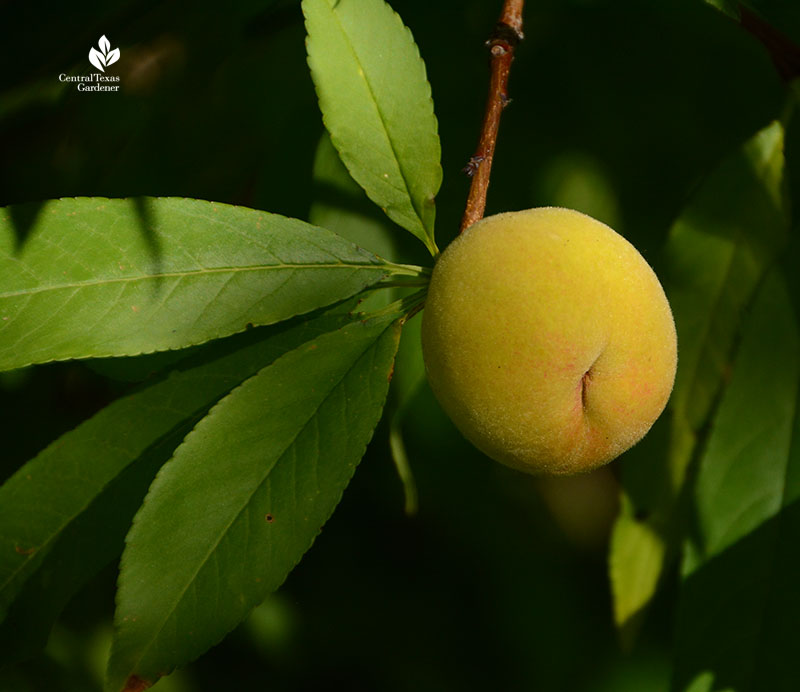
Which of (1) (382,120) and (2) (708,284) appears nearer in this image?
(1) (382,120)

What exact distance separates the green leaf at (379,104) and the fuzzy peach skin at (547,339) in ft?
0.32

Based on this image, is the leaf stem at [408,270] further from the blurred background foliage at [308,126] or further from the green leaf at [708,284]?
the green leaf at [708,284]

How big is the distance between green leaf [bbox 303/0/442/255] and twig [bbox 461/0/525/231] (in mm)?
45

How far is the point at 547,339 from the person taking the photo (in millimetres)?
637

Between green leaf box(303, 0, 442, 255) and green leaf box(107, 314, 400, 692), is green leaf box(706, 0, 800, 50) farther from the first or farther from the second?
green leaf box(107, 314, 400, 692)

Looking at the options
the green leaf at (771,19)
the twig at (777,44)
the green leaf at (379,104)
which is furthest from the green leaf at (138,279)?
the twig at (777,44)

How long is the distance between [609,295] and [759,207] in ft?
1.70

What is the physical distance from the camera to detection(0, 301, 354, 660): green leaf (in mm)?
790

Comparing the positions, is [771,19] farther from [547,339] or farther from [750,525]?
[547,339]

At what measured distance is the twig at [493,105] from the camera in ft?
2.48

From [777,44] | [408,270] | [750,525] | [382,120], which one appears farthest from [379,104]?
[750,525]

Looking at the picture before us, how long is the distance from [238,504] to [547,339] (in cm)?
28

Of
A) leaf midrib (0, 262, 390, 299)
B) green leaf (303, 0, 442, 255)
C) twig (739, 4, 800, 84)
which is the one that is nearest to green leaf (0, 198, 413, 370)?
leaf midrib (0, 262, 390, 299)

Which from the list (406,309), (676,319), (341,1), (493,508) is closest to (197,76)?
(341,1)
